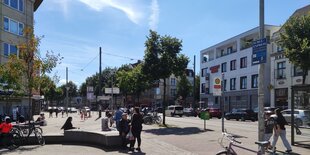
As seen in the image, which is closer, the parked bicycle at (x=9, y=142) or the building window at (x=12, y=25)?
the parked bicycle at (x=9, y=142)

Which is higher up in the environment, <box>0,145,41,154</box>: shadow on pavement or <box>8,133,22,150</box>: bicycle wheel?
<box>8,133,22,150</box>: bicycle wheel

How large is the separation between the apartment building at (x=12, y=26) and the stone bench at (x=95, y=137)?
25.2 meters

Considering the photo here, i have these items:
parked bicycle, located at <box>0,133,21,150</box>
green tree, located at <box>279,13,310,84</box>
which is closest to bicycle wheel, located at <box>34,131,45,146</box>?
parked bicycle, located at <box>0,133,21,150</box>

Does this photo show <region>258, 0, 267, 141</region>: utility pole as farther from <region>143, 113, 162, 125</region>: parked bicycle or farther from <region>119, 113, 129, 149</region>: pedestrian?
<region>143, 113, 162, 125</region>: parked bicycle

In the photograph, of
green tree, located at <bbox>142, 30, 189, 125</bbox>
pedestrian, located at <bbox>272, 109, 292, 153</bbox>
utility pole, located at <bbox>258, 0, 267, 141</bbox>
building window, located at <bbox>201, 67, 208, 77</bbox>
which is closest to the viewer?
utility pole, located at <bbox>258, 0, 267, 141</bbox>

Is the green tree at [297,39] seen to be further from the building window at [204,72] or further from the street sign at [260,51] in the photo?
the building window at [204,72]

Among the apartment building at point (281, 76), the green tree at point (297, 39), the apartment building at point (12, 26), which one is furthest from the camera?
the apartment building at point (281, 76)

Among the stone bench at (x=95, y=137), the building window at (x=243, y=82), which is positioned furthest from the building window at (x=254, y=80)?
the stone bench at (x=95, y=137)

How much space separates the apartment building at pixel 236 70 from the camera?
6412 cm

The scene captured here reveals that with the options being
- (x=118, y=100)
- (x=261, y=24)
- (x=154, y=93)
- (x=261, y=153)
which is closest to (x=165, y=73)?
(x=261, y=24)

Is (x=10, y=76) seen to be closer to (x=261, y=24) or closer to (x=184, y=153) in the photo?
(x=184, y=153)

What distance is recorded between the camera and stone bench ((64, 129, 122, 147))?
57.1 feet

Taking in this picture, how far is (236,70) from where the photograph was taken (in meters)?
70.8

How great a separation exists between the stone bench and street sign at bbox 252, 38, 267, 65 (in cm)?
677
